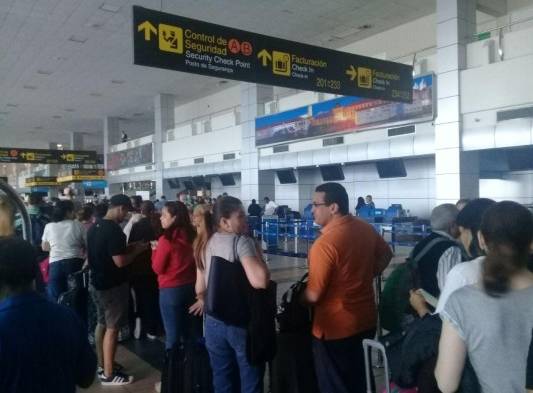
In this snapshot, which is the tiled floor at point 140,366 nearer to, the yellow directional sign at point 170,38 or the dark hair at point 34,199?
the dark hair at point 34,199

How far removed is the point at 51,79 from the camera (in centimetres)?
→ 1845

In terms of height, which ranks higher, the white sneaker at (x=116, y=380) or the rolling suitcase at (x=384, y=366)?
the rolling suitcase at (x=384, y=366)

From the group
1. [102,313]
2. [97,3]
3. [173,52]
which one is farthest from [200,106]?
[102,313]

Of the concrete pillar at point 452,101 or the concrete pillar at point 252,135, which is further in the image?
the concrete pillar at point 252,135

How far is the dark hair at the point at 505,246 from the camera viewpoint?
1.51 m

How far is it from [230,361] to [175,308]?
122 centimetres

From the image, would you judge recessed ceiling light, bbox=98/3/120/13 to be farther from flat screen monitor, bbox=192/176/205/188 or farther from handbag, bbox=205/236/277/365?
flat screen monitor, bbox=192/176/205/188

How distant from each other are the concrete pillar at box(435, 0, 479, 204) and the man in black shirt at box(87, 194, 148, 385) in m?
8.58

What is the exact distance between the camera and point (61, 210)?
5.03 m

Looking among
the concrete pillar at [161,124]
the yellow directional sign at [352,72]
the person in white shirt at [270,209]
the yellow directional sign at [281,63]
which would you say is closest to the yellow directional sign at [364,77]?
the yellow directional sign at [352,72]

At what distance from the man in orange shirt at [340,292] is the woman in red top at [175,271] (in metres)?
1.55

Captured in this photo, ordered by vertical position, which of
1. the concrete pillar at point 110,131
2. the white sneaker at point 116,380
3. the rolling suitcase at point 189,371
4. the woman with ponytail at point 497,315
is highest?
the concrete pillar at point 110,131

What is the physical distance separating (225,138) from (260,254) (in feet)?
52.8

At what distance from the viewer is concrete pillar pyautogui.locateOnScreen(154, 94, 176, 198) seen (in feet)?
70.6
